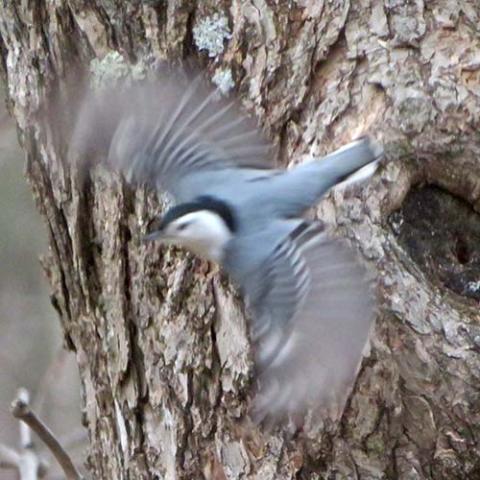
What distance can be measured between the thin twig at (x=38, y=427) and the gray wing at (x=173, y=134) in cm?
44

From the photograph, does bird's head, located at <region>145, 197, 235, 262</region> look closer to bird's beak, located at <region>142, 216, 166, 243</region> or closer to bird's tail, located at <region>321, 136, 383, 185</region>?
bird's beak, located at <region>142, 216, 166, 243</region>

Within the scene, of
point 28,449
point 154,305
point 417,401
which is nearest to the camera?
point 417,401

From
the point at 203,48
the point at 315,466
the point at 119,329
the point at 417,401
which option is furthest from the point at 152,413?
the point at 203,48

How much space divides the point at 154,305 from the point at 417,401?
0.48 m

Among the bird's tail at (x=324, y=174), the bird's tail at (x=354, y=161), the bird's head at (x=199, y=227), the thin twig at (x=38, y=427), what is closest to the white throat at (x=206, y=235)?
the bird's head at (x=199, y=227)

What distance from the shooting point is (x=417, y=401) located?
7.49 ft

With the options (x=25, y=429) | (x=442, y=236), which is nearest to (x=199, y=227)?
(x=442, y=236)

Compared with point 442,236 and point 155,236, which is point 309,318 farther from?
point 442,236

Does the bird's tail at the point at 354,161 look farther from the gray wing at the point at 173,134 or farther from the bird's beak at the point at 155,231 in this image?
the bird's beak at the point at 155,231

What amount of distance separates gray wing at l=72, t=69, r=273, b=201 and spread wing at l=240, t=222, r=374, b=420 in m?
0.24

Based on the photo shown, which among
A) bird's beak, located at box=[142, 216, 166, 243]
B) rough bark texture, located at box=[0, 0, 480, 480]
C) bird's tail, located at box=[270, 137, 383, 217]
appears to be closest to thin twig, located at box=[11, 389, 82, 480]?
rough bark texture, located at box=[0, 0, 480, 480]

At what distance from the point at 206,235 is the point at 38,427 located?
491 millimetres

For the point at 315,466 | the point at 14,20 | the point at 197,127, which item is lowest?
the point at 315,466

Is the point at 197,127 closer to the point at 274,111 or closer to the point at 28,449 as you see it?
the point at 274,111
